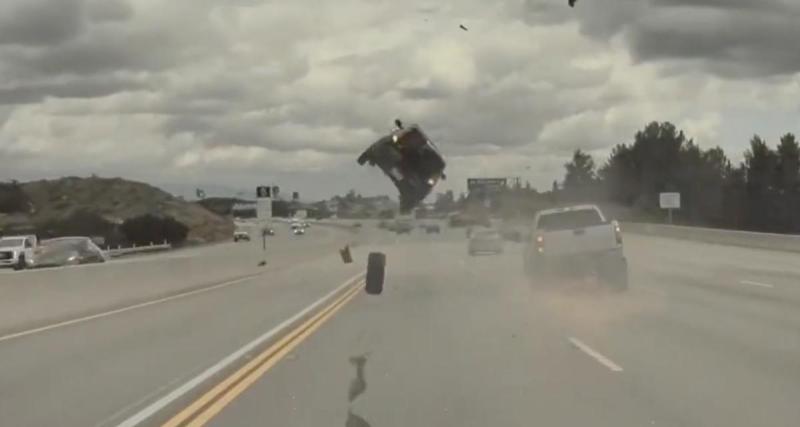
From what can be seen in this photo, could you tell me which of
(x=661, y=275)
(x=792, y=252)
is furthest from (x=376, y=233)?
(x=661, y=275)

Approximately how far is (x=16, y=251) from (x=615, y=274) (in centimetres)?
3572

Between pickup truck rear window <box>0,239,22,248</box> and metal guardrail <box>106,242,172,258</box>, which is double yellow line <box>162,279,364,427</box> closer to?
pickup truck rear window <box>0,239,22,248</box>

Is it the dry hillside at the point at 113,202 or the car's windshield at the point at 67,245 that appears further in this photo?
the dry hillside at the point at 113,202

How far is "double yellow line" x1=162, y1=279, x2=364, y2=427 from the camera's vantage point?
9570 mm

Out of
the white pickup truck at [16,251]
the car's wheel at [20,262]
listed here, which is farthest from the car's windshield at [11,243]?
the car's wheel at [20,262]

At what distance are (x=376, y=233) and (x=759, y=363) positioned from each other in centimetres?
9064

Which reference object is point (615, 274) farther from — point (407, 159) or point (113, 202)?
point (113, 202)

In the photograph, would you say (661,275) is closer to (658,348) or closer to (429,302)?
(429,302)

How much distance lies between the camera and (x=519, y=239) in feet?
205

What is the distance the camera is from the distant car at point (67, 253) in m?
38.9

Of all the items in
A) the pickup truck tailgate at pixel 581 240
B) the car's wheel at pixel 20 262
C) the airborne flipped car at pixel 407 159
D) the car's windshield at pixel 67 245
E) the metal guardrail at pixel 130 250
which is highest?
the airborne flipped car at pixel 407 159

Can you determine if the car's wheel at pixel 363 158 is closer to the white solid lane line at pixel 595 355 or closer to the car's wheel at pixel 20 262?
the white solid lane line at pixel 595 355

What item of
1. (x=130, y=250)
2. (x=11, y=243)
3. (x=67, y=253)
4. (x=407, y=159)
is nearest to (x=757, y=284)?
(x=407, y=159)

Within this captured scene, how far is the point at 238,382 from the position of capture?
11.9 meters
